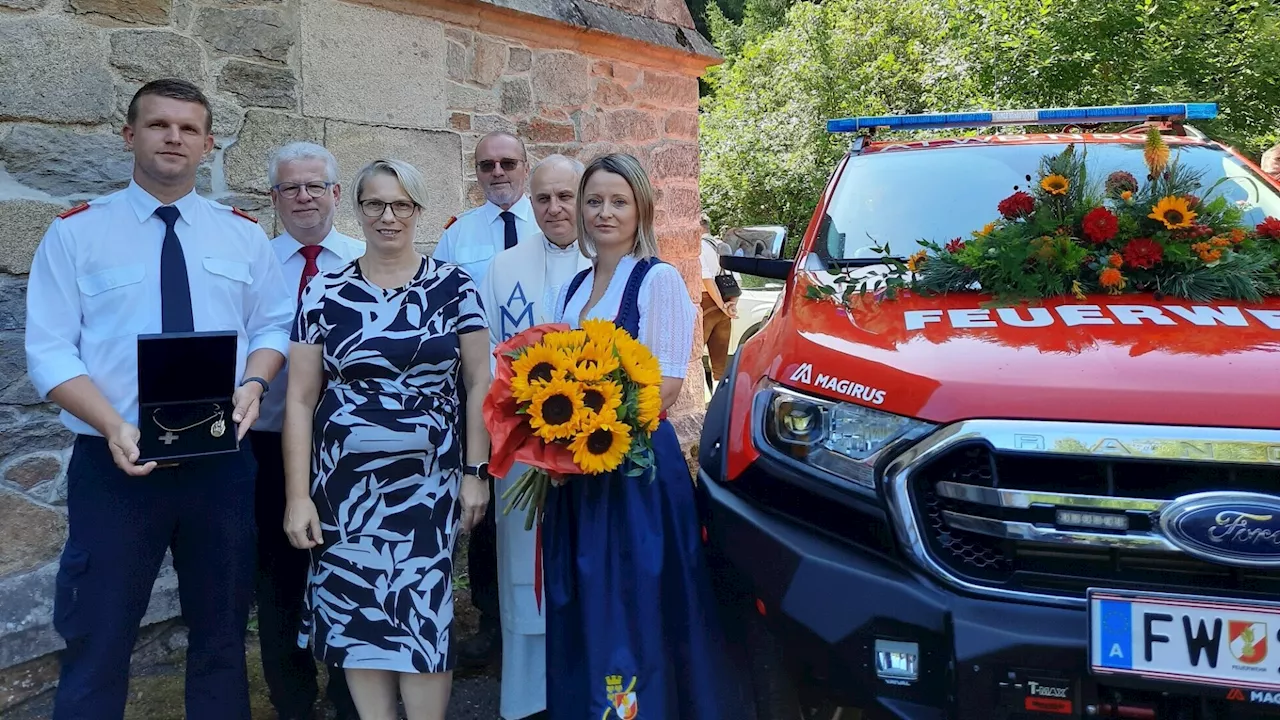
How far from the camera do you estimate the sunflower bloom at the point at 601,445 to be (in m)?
2.45

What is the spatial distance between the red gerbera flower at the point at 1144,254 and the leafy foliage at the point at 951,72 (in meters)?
1.27

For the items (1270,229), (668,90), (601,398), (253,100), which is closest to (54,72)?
(253,100)

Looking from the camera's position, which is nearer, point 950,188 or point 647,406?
point 647,406

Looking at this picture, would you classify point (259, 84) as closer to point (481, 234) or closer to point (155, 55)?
point (155, 55)

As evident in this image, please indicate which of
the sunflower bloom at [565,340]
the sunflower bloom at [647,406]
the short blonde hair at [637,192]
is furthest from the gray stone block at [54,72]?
the sunflower bloom at [647,406]

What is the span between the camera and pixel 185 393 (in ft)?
8.11

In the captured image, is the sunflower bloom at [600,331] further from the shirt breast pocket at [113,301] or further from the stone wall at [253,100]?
the stone wall at [253,100]

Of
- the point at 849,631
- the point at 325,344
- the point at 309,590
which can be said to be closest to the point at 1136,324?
the point at 849,631

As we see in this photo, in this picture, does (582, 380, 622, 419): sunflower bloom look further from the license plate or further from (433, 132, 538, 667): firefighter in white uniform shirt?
(433, 132, 538, 667): firefighter in white uniform shirt

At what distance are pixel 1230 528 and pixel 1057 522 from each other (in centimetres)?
31

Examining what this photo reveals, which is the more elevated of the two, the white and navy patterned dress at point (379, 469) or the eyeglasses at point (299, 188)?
the eyeglasses at point (299, 188)

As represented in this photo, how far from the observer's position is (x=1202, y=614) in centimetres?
192

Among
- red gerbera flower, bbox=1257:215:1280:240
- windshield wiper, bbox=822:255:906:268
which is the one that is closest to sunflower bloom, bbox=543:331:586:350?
windshield wiper, bbox=822:255:906:268

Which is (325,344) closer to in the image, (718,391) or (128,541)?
(128,541)
